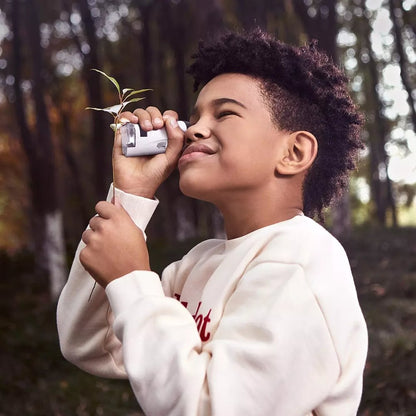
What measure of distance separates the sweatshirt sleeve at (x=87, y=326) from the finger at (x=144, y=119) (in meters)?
0.19

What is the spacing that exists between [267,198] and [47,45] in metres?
17.2

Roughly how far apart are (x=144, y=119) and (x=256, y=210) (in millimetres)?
398

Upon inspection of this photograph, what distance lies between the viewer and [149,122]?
187cm

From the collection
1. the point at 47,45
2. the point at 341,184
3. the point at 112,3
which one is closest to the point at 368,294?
the point at 341,184

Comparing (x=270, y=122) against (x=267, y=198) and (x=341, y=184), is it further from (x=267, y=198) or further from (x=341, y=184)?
(x=341, y=184)

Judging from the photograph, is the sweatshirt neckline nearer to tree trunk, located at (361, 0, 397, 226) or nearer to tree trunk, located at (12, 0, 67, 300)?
tree trunk, located at (12, 0, 67, 300)

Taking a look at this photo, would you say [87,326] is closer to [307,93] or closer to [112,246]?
[112,246]

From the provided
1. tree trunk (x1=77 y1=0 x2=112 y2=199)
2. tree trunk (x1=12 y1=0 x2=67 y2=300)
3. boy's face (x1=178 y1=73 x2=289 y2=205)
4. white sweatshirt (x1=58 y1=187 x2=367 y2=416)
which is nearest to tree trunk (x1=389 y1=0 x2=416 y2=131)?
tree trunk (x1=77 y1=0 x2=112 y2=199)

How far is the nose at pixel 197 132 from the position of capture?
5.92 feet

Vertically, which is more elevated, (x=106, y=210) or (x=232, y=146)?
(x=232, y=146)

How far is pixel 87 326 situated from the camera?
6.35ft

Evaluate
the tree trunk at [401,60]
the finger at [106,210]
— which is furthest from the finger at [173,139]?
the tree trunk at [401,60]

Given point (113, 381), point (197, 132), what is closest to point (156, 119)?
point (197, 132)

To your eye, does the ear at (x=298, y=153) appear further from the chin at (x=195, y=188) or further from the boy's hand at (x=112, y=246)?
the boy's hand at (x=112, y=246)
